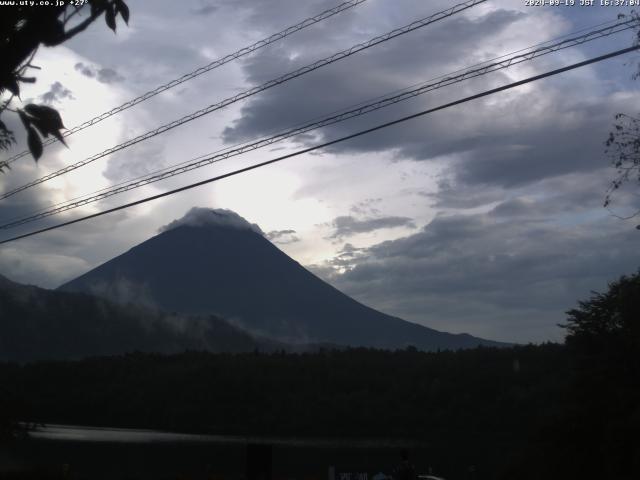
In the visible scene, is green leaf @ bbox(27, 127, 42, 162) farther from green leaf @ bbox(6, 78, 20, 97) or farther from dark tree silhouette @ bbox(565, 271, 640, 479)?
dark tree silhouette @ bbox(565, 271, 640, 479)

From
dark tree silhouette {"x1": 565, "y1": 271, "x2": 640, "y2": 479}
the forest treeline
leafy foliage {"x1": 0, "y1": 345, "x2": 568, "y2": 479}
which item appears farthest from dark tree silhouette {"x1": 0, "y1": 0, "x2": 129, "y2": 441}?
leafy foliage {"x1": 0, "y1": 345, "x2": 568, "y2": 479}

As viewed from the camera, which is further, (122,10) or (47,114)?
(122,10)

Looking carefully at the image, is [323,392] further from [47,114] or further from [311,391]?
[47,114]

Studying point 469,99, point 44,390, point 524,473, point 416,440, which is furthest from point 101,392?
point 469,99

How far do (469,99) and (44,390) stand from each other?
114m

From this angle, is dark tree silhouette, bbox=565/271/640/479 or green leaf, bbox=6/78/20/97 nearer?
green leaf, bbox=6/78/20/97

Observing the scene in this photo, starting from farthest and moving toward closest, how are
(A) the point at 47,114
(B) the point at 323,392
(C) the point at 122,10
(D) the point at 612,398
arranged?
1. (B) the point at 323,392
2. (D) the point at 612,398
3. (C) the point at 122,10
4. (A) the point at 47,114

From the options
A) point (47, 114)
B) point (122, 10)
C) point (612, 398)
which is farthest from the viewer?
point (612, 398)

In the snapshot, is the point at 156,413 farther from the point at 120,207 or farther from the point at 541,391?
the point at 120,207

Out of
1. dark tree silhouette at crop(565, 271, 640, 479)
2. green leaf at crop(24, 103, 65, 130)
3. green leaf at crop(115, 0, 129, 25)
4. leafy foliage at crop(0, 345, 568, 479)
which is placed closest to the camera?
green leaf at crop(24, 103, 65, 130)

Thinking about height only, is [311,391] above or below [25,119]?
above

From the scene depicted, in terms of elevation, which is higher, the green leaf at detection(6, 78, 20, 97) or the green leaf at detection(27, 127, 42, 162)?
the green leaf at detection(6, 78, 20, 97)

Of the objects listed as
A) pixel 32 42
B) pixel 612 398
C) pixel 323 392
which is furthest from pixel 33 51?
pixel 323 392

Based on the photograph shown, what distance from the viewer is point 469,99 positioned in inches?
544
